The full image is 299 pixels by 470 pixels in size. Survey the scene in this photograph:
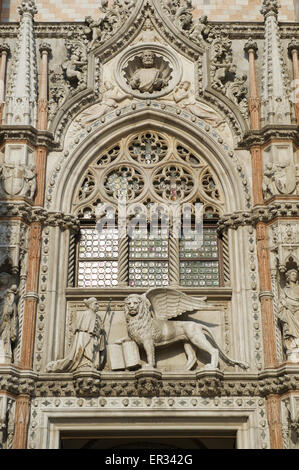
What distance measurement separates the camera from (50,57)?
761 inches

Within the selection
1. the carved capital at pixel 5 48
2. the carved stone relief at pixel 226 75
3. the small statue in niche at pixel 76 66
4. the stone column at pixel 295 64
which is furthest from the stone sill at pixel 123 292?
the carved capital at pixel 5 48

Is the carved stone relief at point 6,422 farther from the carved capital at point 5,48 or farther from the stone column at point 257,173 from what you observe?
the carved capital at point 5,48

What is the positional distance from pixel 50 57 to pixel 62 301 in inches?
242

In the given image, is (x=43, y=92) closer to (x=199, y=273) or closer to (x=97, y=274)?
(x=97, y=274)

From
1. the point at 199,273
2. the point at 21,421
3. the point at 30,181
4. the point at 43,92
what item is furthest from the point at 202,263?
the point at 43,92

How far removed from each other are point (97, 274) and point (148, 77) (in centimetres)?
486

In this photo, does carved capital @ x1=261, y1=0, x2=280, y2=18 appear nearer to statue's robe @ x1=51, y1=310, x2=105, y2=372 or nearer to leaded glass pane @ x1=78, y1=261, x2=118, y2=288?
leaded glass pane @ x1=78, y1=261, x2=118, y2=288

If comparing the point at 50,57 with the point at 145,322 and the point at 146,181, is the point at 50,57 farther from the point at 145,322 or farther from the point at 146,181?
the point at 145,322

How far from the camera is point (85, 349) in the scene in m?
15.8

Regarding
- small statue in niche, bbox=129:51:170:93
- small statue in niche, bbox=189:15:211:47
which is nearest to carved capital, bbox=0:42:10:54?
small statue in niche, bbox=129:51:170:93

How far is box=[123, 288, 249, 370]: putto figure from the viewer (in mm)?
15805

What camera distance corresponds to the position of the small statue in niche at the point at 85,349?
1573 centimetres

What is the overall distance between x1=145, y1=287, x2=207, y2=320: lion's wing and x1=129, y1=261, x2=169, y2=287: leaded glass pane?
1038 millimetres
